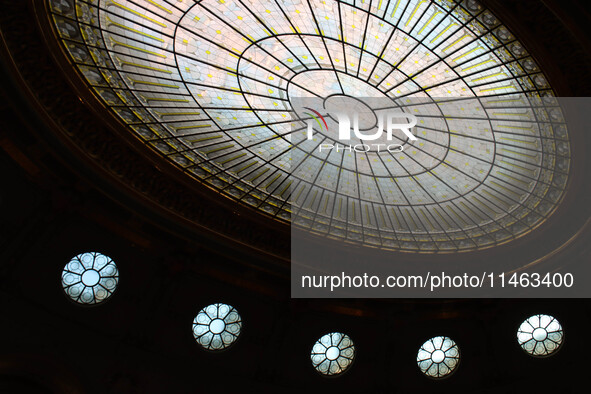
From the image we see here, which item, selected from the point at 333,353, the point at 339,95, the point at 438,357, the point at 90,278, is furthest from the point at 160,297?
the point at 438,357

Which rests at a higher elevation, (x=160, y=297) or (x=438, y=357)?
(x=160, y=297)

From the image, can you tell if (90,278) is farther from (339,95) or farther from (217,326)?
(339,95)

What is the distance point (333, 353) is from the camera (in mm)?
24859

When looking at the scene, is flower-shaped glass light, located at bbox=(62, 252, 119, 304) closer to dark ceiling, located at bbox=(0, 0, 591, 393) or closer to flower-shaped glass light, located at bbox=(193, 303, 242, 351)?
dark ceiling, located at bbox=(0, 0, 591, 393)

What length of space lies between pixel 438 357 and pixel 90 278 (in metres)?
17.8

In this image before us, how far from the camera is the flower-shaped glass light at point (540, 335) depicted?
74.7ft

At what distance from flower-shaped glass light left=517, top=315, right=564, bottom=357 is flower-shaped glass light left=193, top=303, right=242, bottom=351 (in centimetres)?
1426

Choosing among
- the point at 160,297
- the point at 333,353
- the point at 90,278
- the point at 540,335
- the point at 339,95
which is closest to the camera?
the point at 339,95

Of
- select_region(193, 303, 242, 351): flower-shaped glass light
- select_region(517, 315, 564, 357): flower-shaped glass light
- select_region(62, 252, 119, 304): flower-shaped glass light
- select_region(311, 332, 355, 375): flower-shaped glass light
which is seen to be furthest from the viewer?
select_region(311, 332, 355, 375): flower-shaped glass light

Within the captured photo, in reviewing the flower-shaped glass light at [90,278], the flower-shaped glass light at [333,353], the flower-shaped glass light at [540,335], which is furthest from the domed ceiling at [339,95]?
the flower-shaped glass light at [333,353]

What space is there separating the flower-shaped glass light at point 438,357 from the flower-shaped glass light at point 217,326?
388 inches

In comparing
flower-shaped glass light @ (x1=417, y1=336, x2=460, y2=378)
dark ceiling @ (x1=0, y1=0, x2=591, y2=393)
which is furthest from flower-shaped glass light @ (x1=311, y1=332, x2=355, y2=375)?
flower-shaped glass light @ (x1=417, y1=336, x2=460, y2=378)

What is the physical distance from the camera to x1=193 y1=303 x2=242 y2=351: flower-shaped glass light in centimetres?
2303

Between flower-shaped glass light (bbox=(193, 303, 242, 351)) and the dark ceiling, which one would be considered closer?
the dark ceiling
